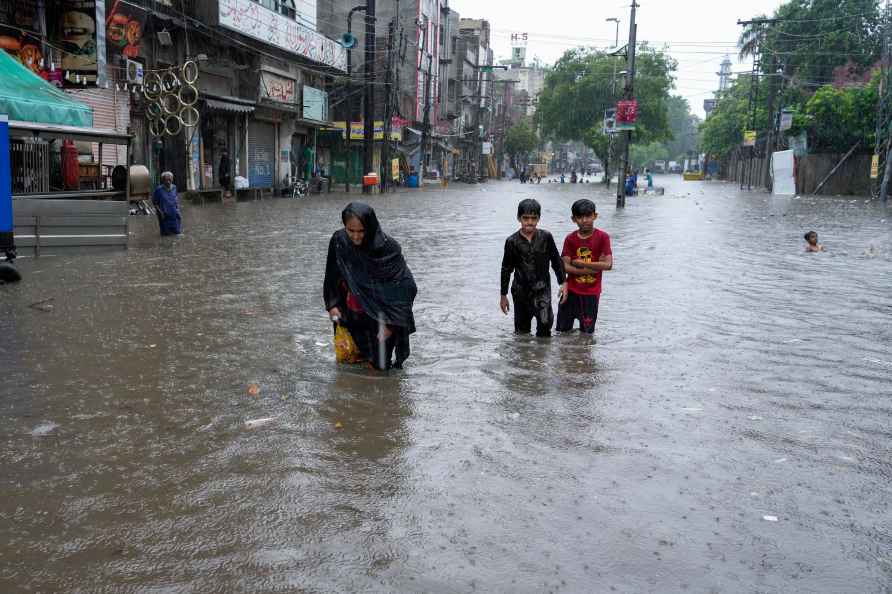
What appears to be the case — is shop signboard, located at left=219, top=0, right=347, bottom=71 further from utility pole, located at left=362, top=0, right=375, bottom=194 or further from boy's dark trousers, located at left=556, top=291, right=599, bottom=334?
boy's dark trousers, located at left=556, top=291, right=599, bottom=334

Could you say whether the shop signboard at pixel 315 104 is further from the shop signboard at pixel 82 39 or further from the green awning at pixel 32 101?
the green awning at pixel 32 101

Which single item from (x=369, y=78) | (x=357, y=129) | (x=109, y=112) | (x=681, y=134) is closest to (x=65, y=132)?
(x=109, y=112)

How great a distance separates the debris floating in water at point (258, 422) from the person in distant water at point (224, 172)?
25.1 meters

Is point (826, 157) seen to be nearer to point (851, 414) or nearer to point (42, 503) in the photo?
point (851, 414)

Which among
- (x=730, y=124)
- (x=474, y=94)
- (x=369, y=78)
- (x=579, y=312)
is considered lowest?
(x=579, y=312)

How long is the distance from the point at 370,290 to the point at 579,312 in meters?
2.32

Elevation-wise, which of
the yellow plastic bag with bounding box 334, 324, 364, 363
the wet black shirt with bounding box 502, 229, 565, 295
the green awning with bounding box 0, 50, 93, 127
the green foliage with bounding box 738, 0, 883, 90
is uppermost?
the green foliage with bounding box 738, 0, 883, 90

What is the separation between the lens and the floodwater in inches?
126

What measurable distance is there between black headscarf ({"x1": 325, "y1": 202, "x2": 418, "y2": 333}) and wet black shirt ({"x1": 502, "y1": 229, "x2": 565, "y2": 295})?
4.35 ft

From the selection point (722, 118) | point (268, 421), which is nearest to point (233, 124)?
point (268, 421)

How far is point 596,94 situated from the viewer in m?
68.7

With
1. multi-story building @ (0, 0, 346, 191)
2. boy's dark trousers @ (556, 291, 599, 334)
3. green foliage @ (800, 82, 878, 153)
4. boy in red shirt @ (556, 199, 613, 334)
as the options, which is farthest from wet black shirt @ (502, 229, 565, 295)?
green foliage @ (800, 82, 878, 153)

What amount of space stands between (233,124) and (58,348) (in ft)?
80.0

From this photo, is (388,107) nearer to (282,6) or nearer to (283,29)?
(282,6)
